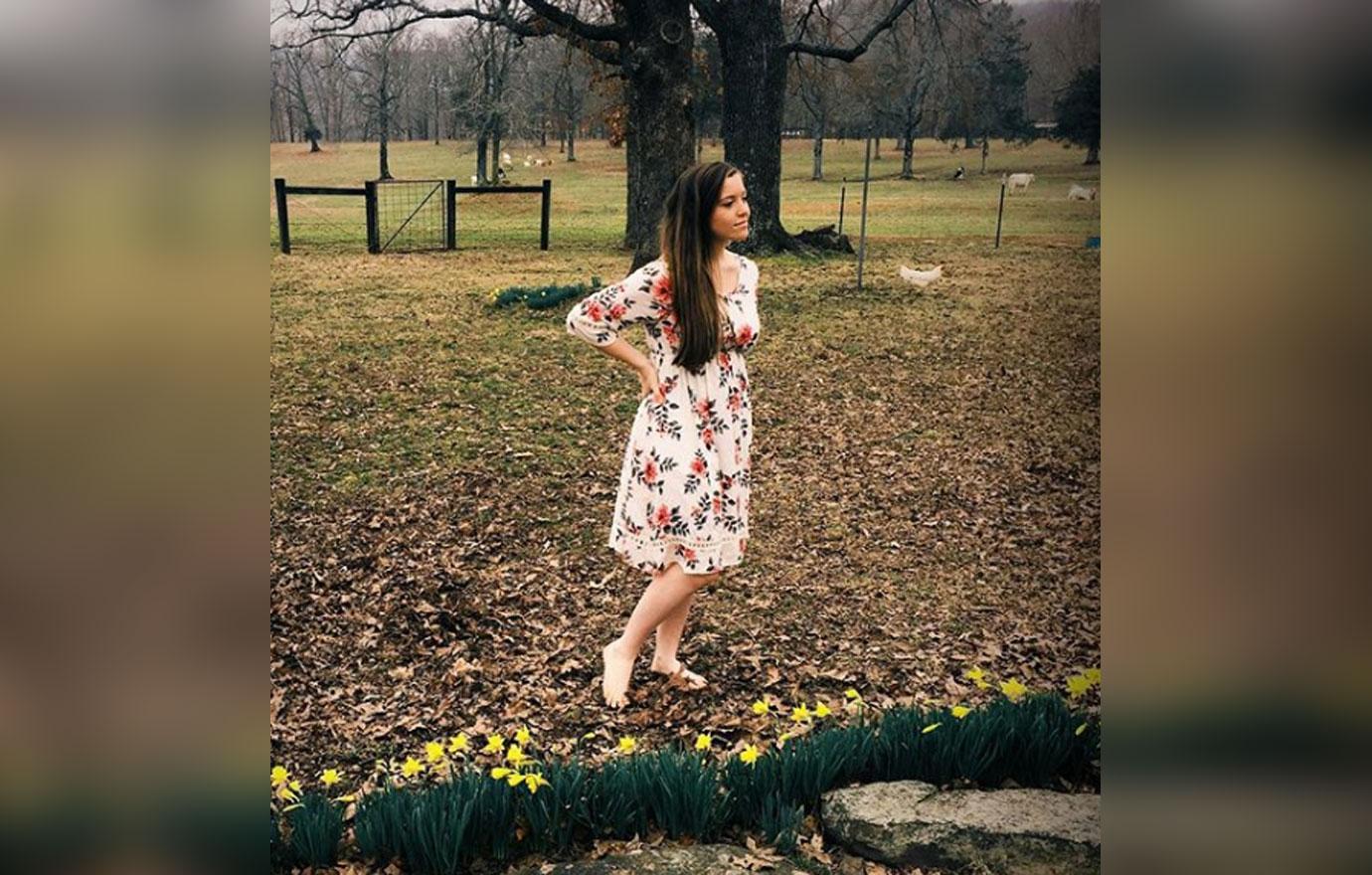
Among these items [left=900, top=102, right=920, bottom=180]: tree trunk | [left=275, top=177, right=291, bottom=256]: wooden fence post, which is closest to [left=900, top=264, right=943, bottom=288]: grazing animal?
[left=900, top=102, right=920, bottom=180]: tree trunk

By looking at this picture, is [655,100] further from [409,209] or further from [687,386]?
[687,386]

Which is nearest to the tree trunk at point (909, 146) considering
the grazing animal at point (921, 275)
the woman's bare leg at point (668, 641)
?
the grazing animal at point (921, 275)

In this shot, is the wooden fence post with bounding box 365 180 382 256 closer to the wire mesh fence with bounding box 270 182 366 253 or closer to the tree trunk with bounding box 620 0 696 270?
the wire mesh fence with bounding box 270 182 366 253

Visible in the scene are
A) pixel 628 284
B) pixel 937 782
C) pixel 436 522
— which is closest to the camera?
pixel 937 782

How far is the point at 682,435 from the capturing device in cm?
251

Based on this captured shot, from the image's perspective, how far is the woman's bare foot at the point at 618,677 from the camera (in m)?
2.73

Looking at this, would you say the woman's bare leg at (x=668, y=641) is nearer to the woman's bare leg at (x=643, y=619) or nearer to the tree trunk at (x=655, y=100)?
the woman's bare leg at (x=643, y=619)

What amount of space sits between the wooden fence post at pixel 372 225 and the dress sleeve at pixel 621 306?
3.75 meters
